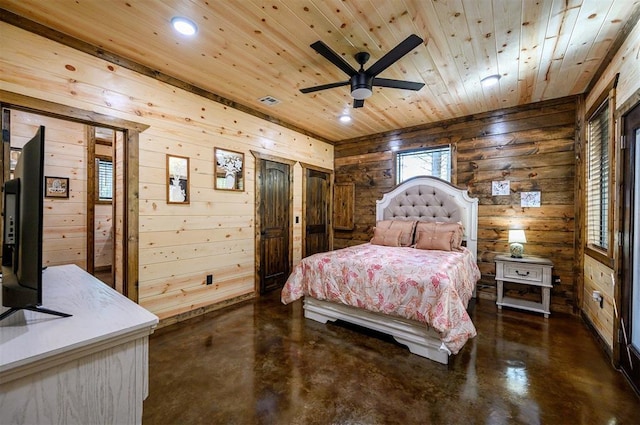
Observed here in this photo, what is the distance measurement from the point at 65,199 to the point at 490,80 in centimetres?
556

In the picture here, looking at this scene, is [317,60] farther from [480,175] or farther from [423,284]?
[480,175]

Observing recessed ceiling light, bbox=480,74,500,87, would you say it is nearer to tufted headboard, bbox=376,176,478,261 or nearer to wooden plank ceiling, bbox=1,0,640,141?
wooden plank ceiling, bbox=1,0,640,141

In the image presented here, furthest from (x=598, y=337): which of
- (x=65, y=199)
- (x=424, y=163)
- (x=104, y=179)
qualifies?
(x=104, y=179)

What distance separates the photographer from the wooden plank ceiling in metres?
1.96

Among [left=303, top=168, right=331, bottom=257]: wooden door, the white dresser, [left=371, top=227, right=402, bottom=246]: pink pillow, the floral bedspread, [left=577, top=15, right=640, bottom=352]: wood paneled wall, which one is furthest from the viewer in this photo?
[left=303, top=168, right=331, bottom=257]: wooden door

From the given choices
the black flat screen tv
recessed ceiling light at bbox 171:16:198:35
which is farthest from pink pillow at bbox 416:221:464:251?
the black flat screen tv

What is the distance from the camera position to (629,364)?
79.0 inches

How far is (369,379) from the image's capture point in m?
2.05

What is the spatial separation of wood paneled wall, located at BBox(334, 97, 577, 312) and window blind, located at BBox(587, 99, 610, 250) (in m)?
0.36

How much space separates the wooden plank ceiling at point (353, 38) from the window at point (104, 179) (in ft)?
9.53

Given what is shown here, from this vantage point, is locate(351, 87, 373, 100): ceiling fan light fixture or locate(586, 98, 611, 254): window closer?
locate(351, 87, 373, 100): ceiling fan light fixture

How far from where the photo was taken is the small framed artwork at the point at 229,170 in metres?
3.43

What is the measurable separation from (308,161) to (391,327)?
125 inches

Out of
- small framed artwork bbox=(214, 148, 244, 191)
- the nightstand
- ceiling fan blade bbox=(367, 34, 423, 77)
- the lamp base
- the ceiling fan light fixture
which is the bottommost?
the nightstand
